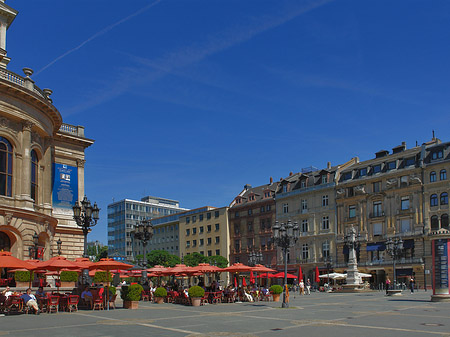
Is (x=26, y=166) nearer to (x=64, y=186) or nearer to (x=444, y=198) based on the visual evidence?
(x=64, y=186)

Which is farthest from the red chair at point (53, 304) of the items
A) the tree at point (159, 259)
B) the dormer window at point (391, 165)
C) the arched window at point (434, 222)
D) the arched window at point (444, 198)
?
the tree at point (159, 259)

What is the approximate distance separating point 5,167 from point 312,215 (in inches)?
1866

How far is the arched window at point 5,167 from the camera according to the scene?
115 feet

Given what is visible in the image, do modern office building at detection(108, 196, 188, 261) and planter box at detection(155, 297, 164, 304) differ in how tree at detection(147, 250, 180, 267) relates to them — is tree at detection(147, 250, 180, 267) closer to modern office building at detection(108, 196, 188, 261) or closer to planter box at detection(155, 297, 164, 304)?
modern office building at detection(108, 196, 188, 261)

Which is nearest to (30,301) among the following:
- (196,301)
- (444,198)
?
(196,301)

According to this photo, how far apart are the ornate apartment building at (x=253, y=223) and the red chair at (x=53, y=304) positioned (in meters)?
57.5

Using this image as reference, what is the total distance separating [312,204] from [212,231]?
24.3 meters

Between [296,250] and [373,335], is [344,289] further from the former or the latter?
[373,335]

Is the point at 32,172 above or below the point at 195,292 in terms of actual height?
above

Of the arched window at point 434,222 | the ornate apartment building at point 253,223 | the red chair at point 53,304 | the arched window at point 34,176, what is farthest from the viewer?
the ornate apartment building at point 253,223

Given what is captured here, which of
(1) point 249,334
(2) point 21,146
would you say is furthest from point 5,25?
(1) point 249,334

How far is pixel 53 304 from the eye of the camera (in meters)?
23.6

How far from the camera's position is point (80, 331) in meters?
15.9

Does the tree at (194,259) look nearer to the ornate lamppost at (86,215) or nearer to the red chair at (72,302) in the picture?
the ornate lamppost at (86,215)
